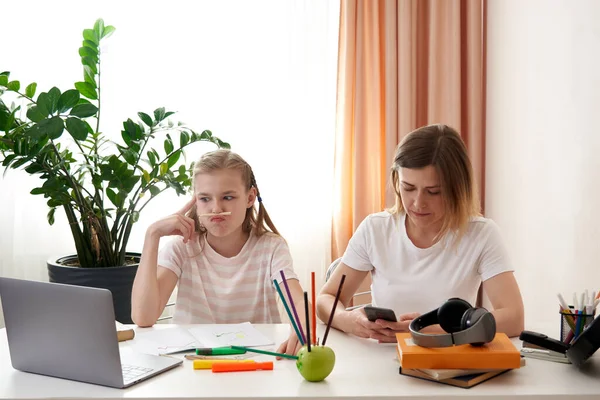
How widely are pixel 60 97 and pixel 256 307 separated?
1.17 m

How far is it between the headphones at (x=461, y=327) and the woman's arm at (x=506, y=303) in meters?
0.28

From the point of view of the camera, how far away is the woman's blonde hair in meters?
1.88

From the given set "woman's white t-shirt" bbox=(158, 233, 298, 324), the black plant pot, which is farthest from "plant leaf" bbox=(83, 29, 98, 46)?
"woman's white t-shirt" bbox=(158, 233, 298, 324)

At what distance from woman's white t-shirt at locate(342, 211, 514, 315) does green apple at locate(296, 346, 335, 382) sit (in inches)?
26.7

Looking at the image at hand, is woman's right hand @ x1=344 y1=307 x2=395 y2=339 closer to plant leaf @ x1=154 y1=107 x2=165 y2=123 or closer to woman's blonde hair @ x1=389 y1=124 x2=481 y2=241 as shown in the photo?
woman's blonde hair @ x1=389 y1=124 x2=481 y2=241

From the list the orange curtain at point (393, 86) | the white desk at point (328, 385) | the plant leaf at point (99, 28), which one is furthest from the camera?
the orange curtain at point (393, 86)

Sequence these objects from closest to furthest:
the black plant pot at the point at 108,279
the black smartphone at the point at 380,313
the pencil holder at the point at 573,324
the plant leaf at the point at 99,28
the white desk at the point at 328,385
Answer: the white desk at the point at 328,385, the pencil holder at the point at 573,324, the black smartphone at the point at 380,313, the black plant pot at the point at 108,279, the plant leaf at the point at 99,28

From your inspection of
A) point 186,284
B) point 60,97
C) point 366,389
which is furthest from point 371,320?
point 60,97

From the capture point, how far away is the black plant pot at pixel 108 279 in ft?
9.32

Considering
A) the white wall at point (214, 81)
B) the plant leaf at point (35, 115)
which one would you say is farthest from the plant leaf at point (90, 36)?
the white wall at point (214, 81)

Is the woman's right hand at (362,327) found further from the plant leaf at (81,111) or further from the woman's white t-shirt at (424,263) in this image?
the plant leaf at (81,111)

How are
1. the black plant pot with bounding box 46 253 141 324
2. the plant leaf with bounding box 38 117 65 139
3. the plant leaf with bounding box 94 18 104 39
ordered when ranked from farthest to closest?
the plant leaf with bounding box 94 18 104 39, the black plant pot with bounding box 46 253 141 324, the plant leaf with bounding box 38 117 65 139

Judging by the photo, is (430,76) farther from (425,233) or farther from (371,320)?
(371,320)

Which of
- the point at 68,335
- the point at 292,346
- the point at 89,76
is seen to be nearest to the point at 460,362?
the point at 292,346
